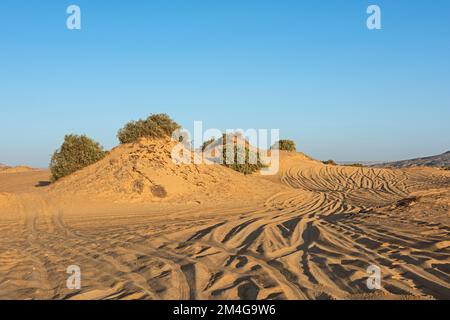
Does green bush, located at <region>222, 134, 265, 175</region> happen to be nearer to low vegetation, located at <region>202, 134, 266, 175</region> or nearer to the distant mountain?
low vegetation, located at <region>202, 134, 266, 175</region>

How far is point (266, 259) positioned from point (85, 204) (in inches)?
370

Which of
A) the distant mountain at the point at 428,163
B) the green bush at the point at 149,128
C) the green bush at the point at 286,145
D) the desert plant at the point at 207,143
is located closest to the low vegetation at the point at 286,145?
the green bush at the point at 286,145

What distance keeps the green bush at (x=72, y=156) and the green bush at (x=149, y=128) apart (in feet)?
5.61

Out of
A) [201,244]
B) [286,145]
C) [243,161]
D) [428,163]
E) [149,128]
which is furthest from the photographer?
[428,163]

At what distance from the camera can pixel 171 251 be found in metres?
6.31

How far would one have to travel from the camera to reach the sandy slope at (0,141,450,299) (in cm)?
437

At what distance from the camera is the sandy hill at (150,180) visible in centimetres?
1416

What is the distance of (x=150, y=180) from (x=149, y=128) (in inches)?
149

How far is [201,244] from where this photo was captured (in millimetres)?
6703

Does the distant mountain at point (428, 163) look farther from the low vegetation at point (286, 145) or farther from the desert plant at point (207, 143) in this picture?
the desert plant at point (207, 143)

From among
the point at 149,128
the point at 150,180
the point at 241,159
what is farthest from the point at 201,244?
the point at 241,159

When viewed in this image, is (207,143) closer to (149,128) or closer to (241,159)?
(241,159)

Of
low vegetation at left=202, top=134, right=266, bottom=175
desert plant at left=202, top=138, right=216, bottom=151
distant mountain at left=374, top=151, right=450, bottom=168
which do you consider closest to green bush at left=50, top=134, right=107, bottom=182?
low vegetation at left=202, top=134, right=266, bottom=175

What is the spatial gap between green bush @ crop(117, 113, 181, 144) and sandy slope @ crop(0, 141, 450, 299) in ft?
8.75
